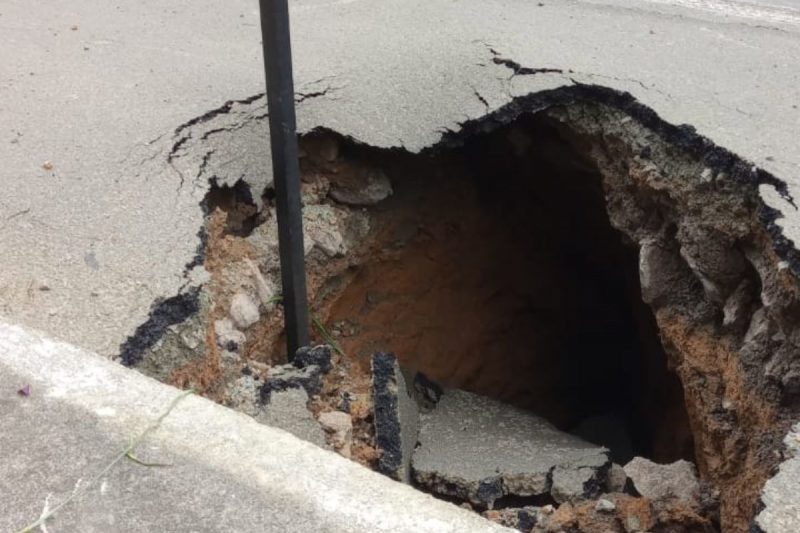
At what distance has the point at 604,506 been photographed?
116 inches

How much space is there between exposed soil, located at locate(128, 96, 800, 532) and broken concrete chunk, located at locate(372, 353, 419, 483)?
0.19 ft

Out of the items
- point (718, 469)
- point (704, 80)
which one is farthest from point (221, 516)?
point (704, 80)

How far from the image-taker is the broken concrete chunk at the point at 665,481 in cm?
308

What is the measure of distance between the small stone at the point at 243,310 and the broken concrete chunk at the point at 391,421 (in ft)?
1.63

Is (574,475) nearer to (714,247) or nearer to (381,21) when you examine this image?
(714,247)

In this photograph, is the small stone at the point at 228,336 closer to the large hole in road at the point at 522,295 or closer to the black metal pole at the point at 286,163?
the black metal pole at the point at 286,163

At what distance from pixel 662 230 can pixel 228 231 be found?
1831 mm

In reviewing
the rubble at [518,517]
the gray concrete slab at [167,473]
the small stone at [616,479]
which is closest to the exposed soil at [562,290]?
the rubble at [518,517]

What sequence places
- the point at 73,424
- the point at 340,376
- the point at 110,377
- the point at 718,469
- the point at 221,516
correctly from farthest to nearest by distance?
the point at 340,376, the point at 718,469, the point at 110,377, the point at 73,424, the point at 221,516

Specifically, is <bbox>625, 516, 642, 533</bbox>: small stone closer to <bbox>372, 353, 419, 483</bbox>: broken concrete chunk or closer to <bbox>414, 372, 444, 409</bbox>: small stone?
<bbox>372, 353, 419, 483</bbox>: broken concrete chunk

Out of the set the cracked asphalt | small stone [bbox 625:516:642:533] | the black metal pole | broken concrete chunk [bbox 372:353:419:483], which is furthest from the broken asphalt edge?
small stone [bbox 625:516:642:533]

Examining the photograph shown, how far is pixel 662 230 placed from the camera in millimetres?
3625

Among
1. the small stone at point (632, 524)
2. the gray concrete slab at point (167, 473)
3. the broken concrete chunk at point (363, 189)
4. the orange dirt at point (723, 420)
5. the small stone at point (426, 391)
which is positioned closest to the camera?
the gray concrete slab at point (167, 473)

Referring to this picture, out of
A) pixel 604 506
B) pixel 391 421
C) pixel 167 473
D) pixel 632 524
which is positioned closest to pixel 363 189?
pixel 391 421
